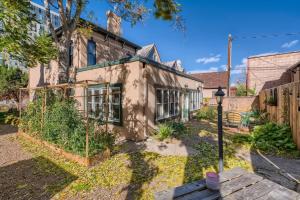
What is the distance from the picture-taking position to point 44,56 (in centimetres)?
735

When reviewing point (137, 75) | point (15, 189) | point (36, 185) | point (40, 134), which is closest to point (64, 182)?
point (36, 185)

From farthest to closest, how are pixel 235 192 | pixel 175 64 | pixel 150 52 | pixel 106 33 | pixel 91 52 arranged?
pixel 175 64 → pixel 150 52 → pixel 106 33 → pixel 91 52 → pixel 235 192

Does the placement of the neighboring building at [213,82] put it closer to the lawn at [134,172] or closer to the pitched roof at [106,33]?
the pitched roof at [106,33]

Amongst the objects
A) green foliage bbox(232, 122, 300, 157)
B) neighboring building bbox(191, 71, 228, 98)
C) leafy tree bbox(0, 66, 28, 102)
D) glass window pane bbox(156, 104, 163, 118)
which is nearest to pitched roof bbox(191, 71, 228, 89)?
neighboring building bbox(191, 71, 228, 98)

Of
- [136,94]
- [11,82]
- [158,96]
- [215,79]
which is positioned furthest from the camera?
[215,79]

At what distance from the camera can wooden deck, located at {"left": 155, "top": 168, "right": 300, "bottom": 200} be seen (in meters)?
2.22

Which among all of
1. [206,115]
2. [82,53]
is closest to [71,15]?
[82,53]

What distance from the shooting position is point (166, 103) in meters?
10.2

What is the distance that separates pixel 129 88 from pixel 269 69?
70.9 feet

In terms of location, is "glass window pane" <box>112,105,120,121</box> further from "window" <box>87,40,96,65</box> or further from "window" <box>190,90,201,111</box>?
"window" <box>190,90,201,111</box>

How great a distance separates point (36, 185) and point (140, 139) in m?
4.37

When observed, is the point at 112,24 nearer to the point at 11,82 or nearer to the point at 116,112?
the point at 11,82

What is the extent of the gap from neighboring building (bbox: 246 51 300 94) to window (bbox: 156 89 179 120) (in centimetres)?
1655

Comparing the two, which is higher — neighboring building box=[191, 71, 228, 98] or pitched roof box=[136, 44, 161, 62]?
pitched roof box=[136, 44, 161, 62]
